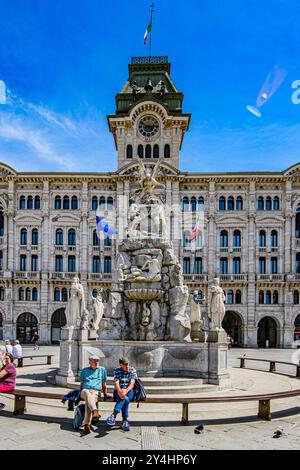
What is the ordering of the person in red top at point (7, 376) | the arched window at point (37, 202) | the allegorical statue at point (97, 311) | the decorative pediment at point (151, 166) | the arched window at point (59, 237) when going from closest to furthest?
the person in red top at point (7, 376) < the allegorical statue at point (97, 311) < the decorative pediment at point (151, 166) < the arched window at point (59, 237) < the arched window at point (37, 202)

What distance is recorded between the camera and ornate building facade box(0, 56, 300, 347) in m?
49.9

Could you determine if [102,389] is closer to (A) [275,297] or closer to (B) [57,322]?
(B) [57,322]

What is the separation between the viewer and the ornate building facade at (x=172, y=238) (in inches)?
1964

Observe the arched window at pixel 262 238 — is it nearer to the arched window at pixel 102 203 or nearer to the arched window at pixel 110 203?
the arched window at pixel 110 203

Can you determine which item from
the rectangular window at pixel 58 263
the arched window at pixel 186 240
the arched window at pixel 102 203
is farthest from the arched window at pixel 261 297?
the rectangular window at pixel 58 263

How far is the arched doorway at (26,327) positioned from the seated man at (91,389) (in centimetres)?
4279

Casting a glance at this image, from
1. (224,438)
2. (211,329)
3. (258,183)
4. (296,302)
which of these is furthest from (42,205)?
(224,438)

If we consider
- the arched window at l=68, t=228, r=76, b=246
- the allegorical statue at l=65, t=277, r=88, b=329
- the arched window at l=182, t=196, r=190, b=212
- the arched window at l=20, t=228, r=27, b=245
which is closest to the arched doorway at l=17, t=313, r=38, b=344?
the arched window at l=20, t=228, r=27, b=245

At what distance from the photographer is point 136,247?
18984 mm

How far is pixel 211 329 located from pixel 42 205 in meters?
39.0

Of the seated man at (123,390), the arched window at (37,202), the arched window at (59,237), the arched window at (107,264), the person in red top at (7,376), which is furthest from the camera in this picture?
the arched window at (37,202)

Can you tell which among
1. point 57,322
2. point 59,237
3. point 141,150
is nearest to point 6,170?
point 59,237

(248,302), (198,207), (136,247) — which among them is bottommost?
Answer: (248,302)
